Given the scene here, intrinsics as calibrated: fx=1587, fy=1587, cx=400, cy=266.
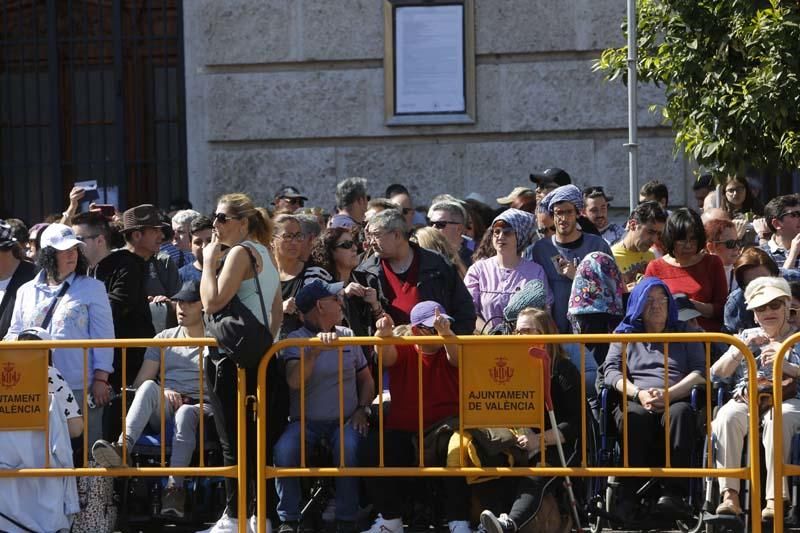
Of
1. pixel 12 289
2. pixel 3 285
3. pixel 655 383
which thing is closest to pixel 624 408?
pixel 655 383

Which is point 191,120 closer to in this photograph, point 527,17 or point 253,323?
point 527,17

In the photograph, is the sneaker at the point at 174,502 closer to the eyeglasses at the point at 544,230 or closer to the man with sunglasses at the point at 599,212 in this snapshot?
the eyeglasses at the point at 544,230

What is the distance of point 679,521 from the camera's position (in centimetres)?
902

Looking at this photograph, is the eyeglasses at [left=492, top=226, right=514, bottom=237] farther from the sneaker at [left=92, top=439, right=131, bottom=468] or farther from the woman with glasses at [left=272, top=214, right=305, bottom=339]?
the sneaker at [left=92, top=439, right=131, bottom=468]

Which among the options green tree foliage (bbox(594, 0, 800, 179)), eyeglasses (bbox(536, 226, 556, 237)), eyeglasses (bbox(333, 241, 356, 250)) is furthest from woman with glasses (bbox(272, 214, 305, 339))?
green tree foliage (bbox(594, 0, 800, 179))

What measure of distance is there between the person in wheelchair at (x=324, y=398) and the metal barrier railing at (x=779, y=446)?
2.27 metres

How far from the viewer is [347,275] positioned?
33.2ft

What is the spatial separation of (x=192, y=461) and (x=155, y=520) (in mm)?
410

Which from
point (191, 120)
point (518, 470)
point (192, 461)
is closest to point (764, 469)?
point (518, 470)

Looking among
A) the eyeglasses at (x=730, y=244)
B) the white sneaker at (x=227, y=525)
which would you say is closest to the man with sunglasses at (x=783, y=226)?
the eyeglasses at (x=730, y=244)

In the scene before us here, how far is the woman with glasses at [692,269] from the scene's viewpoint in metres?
10.1

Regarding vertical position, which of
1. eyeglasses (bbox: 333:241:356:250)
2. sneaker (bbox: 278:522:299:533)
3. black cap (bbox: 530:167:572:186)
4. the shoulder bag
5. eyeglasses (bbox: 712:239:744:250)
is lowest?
sneaker (bbox: 278:522:299:533)

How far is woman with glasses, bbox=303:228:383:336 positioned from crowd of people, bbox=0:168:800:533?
0.01 m

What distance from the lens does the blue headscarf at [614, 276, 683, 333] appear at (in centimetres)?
923
